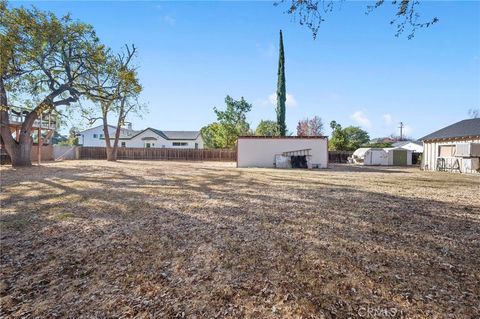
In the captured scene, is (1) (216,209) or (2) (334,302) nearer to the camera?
(2) (334,302)

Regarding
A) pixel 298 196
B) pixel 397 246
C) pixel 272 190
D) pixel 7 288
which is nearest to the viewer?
pixel 7 288

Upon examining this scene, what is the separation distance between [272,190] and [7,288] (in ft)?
19.6

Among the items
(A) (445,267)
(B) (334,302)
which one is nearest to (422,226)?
(A) (445,267)

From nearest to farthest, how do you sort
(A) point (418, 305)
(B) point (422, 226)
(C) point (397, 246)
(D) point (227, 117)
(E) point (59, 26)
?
(A) point (418, 305) < (C) point (397, 246) < (B) point (422, 226) < (E) point (59, 26) < (D) point (227, 117)

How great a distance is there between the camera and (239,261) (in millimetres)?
2893

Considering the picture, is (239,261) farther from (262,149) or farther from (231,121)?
(231,121)

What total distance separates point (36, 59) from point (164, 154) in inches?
745

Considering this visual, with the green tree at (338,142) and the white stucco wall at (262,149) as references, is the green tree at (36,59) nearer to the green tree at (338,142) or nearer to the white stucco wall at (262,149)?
the white stucco wall at (262,149)

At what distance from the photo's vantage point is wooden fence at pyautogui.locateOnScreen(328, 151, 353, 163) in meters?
29.0

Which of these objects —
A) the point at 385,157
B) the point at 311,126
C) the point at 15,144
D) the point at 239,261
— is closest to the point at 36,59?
the point at 15,144

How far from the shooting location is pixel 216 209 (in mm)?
5184

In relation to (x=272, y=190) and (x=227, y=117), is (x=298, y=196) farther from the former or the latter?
(x=227, y=117)

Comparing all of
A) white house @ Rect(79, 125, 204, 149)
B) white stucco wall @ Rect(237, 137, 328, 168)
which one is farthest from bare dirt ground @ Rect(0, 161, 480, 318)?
white house @ Rect(79, 125, 204, 149)

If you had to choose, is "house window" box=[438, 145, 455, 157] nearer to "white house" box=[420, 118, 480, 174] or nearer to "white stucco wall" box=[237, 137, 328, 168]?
"white house" box=[420, 118, 480, 174]
